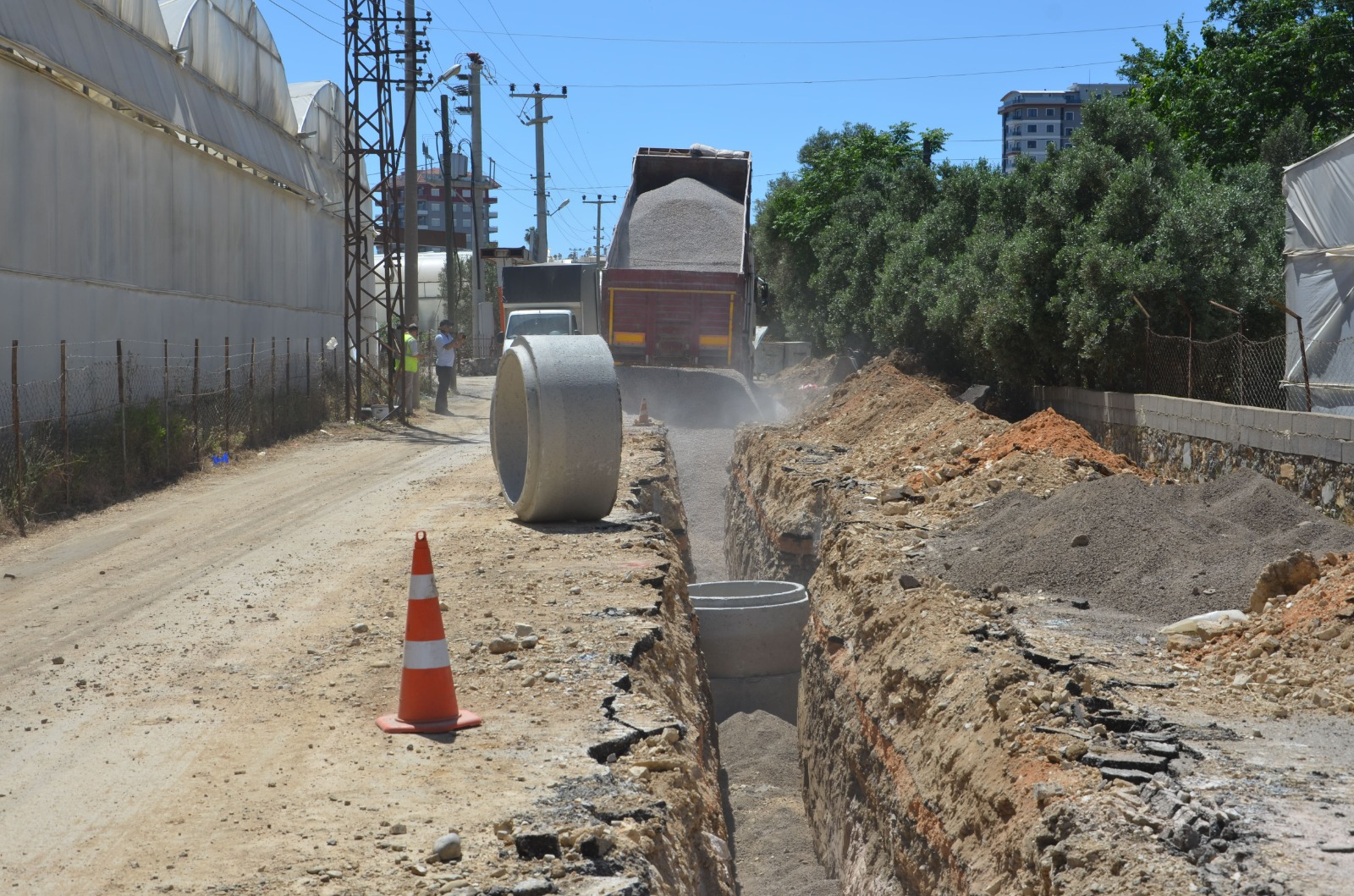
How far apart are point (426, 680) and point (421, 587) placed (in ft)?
1.30

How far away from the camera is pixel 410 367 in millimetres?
24234

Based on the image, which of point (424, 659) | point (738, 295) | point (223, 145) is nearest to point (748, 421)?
point (738, 295)

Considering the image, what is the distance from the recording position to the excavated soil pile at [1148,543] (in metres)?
7.71

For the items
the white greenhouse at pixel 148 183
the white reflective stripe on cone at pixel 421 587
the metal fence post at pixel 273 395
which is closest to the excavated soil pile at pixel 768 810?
the white reflective stripe on cone at pixel 421 587

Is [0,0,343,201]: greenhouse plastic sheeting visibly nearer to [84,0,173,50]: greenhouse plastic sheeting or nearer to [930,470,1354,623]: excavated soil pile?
[84,0,173,50]: greenhouse plastic sheeting

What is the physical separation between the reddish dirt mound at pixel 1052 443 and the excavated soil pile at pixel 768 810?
3.45 m

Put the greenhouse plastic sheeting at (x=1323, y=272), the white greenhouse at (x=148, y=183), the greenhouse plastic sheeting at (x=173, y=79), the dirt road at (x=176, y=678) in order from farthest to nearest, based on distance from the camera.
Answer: the greenhouse plastic sheeting at (x=173, y=79) → the white greenhouse at (x=148, y=183) → the greenhouse plastic sheeting at (x=1323, y=272) → the dirt road at (x=176, y=678)

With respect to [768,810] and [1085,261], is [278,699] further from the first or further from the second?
[1085,261]

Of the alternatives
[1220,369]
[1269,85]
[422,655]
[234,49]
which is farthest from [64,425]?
[1269,85]

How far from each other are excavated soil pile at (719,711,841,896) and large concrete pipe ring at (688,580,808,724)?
0.20m

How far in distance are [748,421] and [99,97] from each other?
13.1 m

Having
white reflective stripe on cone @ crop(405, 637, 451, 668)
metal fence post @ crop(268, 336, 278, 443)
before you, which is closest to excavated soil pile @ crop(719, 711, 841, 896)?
white reflective stripe on cone @ crop(405, 637, 451, 668)

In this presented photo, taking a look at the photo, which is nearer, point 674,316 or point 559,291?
point 674,316

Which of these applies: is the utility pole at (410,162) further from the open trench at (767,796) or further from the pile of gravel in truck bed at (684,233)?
the open trench at (767,796)
